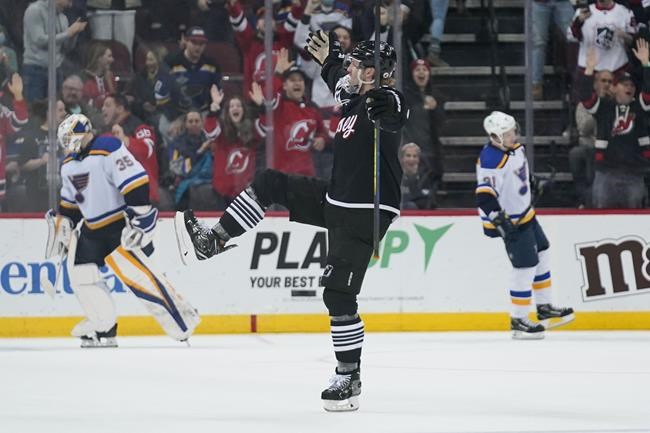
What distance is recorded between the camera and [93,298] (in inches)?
365

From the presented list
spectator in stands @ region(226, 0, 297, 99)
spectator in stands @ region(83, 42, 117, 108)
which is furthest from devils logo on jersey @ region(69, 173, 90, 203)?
spectator in stands @ region(226, 0, 297, 99)

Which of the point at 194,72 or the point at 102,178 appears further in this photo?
the point at 194,72

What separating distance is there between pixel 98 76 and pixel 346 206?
5210 mm

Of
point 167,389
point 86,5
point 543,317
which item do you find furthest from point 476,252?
point 167,389

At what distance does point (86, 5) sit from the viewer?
426 inches

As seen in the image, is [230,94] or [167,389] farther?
[230,94]

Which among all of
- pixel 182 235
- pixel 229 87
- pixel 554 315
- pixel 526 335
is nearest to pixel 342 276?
pixel 182 235

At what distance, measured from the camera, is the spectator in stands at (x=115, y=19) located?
10.9 metres

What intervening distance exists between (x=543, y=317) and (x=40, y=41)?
425cm

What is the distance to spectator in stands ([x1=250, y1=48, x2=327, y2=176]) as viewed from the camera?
1072 centimetres

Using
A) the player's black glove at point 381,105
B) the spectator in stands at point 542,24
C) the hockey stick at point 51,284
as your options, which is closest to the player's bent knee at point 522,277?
the spectator in stands at point 542,24

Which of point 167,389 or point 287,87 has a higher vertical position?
point 287,87

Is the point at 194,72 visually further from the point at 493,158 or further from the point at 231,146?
the point at 493,158

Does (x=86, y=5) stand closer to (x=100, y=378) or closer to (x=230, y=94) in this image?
(x=230, y=94)
